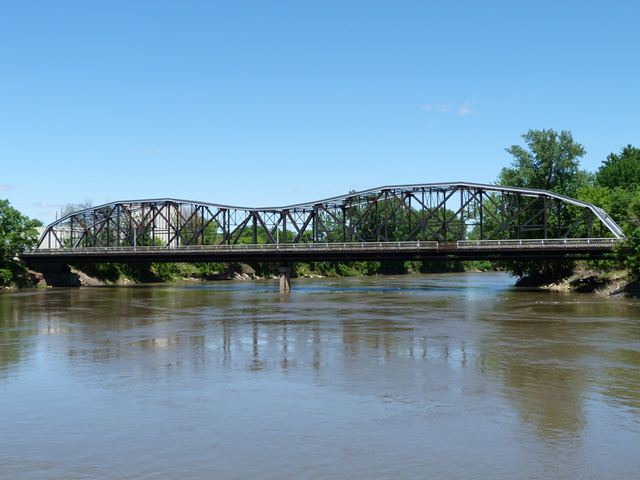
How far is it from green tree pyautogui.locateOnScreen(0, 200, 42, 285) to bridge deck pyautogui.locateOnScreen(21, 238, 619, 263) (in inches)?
141

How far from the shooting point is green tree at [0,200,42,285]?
363ft

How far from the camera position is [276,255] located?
332 feet

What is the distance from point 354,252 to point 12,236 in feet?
188

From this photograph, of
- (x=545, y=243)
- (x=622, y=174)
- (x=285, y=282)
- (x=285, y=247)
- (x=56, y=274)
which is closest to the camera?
(x=545, y=243)

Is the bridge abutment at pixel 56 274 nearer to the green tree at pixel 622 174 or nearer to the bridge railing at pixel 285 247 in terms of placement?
the bridge railing at pixel 285 247

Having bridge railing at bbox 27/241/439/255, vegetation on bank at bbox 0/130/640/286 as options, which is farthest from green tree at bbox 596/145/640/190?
bridge railing at bbox 27/241/439/255

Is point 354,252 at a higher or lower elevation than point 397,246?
lower

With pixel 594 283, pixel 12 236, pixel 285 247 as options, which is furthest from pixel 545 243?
pixel 12 236

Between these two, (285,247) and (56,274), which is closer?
(285,247)

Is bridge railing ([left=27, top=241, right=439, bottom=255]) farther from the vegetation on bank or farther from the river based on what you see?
the river

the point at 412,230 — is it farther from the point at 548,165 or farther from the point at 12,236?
the point at 12,236

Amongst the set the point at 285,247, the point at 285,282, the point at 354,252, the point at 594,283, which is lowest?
the point at 594,283

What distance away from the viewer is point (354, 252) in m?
94.5

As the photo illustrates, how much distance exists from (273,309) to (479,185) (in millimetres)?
50374
